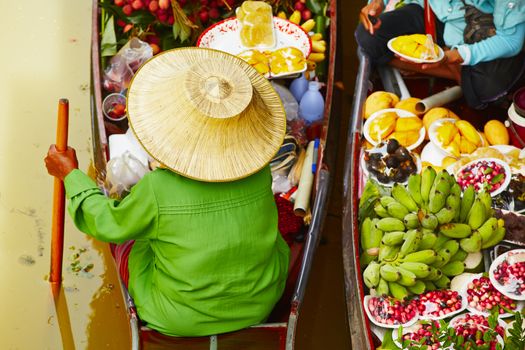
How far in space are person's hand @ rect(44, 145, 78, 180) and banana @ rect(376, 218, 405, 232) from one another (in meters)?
1.19

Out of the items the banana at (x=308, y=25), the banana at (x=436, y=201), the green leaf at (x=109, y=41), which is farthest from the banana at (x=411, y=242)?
the green leaf at (x=109, y=41)

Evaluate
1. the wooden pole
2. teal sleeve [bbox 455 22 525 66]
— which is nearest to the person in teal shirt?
teal sleeve [bbox 455 22 525 66]

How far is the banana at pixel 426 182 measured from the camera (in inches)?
112

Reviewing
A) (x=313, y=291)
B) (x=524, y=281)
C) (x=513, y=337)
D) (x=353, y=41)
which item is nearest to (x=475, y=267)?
(x=524, y=281)

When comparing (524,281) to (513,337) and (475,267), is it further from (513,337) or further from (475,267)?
(513,337)

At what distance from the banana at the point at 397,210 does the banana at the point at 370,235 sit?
0.09m

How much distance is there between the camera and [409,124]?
333 cm

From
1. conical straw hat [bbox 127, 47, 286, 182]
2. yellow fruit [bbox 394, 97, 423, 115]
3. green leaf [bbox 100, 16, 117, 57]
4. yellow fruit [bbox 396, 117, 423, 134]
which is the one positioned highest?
conical straw hat [bbox 127, 47, 286, 182]

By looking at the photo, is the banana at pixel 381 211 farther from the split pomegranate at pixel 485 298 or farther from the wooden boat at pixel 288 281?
the split pomegranate at pixel 485 298

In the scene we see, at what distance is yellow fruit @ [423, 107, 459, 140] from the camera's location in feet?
11.0

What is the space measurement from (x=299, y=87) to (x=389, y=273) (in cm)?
128

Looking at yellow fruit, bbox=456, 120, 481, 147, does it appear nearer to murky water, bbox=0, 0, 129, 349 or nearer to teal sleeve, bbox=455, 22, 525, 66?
teal sleeve, bbox=455, 22, 525, 66

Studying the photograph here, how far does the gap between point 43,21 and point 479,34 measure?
265 centimetres

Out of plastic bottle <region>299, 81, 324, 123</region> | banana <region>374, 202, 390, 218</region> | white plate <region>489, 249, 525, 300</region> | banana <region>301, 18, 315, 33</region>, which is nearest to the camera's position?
white plate <region>489, 249, 525, 300</region>
